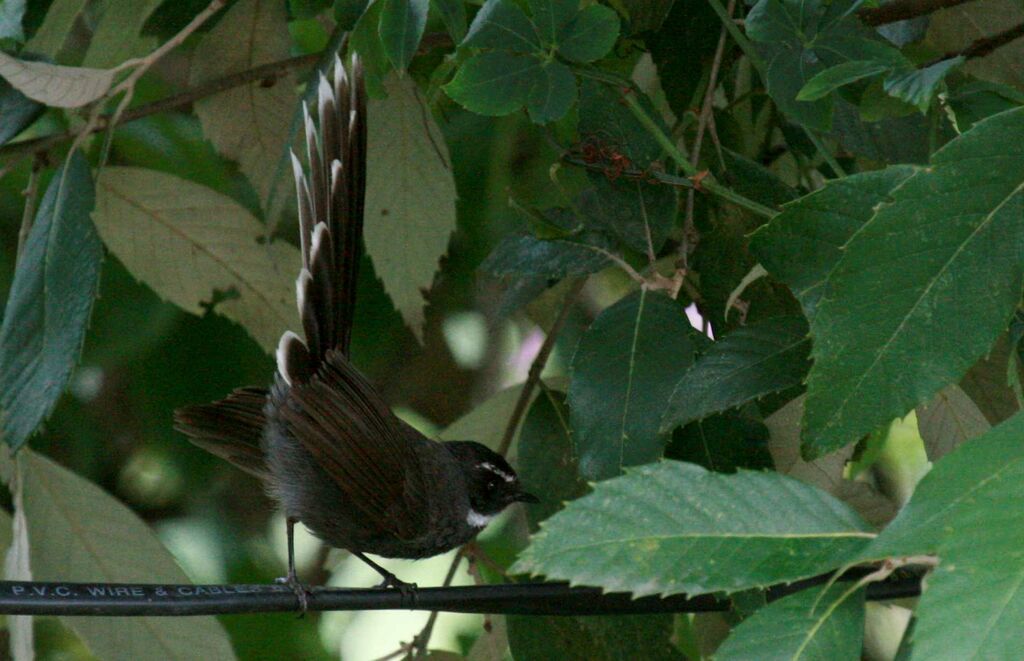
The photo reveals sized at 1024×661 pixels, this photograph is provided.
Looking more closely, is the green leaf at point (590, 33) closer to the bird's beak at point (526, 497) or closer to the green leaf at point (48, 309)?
the green leaf at point (48, 309)

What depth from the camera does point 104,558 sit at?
8.47 ft

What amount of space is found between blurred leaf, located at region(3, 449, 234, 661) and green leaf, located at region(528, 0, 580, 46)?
52.7 inches

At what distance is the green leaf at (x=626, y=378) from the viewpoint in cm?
198

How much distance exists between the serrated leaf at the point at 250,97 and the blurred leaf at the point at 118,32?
0.22 meters

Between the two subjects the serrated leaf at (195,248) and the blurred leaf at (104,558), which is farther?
the serrated leaf at (195,248)

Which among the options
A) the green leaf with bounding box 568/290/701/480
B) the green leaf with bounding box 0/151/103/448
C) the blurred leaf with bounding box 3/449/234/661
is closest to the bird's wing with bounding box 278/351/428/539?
the blurred leaf with bounding box 3/449/234/661

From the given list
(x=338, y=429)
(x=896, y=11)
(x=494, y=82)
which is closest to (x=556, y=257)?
(x=494, y=82)

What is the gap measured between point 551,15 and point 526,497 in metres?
1.26

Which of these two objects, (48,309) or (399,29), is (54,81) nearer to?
(48,309)

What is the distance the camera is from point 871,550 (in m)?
1.23

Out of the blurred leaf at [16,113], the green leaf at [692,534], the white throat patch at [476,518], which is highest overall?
the blurred leaf at [16,113]

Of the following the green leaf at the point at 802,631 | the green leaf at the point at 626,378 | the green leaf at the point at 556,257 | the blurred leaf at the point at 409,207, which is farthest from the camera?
the blurred leaf at the point at 409,207

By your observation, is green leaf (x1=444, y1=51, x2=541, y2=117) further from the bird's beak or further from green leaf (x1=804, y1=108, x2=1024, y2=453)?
the bird's beak

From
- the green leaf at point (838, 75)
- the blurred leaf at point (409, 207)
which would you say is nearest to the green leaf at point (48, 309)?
the blurred leaf at point (409, 207)
